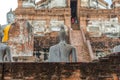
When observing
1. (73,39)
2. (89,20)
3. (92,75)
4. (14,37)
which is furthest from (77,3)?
(92,75)

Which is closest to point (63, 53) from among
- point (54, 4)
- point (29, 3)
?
point (29, 3)

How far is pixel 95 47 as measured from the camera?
92.2ft

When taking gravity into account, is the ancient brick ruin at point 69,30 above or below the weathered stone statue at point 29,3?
below

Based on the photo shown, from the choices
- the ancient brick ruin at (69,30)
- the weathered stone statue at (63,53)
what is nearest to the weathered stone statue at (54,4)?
the ancient brick ruin at (69,30)

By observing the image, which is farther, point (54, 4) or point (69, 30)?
point (54, 4)

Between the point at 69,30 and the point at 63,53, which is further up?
the point at 63,53

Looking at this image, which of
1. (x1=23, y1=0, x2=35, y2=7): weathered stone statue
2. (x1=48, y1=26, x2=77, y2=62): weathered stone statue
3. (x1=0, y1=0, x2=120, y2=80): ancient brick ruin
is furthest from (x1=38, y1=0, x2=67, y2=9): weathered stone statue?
(x1=48, y1=26, x2=77, y2=62): weathered stone statue

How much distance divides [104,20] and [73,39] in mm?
4294

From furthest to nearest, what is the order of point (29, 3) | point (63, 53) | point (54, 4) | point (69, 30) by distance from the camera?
point (54, 4), point (29, 3), point (69, 30), point (63, 53)

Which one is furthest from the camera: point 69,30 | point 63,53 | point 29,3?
point 29,3

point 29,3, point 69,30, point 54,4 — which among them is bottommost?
point 69,30

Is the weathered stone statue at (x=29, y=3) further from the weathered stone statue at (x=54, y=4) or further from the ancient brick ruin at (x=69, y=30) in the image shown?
the weathered stone statue at (x=54, y=4)

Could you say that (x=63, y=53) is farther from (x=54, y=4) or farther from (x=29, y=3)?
(x=54, y=4)

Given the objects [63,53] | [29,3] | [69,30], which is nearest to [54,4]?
[29,3]
